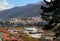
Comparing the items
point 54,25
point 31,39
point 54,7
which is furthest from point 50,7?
point 31,39

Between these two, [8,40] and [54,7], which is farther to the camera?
[8,40]

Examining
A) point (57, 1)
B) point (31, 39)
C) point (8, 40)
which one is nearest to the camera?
point (57, 1)

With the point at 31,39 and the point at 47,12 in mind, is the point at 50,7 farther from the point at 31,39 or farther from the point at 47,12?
the point at 31,39

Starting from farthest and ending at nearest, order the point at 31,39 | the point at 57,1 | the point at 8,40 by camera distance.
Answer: the point at 31,39 → the point at 8,40 → the point at 57,1

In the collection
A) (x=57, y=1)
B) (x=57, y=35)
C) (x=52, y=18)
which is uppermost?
(x=57, y=1)

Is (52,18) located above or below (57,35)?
above

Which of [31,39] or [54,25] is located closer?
[54,25]

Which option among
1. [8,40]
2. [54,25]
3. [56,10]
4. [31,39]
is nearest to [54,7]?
[56,10]

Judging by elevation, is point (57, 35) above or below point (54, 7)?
below

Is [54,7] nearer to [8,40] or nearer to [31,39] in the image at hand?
[8,40]
